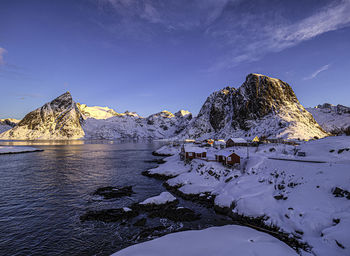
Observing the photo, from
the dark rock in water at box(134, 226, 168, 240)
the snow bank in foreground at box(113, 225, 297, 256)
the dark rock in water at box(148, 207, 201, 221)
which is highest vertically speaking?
the snow bank in foreground at box(113, 225, 297, 256)

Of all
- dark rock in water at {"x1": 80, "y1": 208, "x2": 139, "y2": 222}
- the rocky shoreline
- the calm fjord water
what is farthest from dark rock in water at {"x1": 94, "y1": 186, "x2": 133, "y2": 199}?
the rocky shoreline

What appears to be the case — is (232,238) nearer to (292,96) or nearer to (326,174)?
(326,174)

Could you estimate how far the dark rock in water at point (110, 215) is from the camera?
20.5 metres

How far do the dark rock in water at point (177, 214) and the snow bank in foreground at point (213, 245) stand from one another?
570cm

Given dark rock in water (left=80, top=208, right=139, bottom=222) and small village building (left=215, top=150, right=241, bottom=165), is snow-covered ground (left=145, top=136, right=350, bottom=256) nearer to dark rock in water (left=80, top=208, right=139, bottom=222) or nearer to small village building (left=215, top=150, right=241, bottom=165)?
small village building (left=215, top=150, right=241, bottom=165)

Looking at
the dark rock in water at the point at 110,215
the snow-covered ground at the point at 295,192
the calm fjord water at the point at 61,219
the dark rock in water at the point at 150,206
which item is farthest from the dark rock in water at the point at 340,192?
the dark rock in water at the point at 110,215

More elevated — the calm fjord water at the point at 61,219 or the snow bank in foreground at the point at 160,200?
the snow bank in foreground at the point at 160,200

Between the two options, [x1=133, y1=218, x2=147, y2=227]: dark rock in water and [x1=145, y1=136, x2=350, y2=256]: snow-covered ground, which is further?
[x1=133, y1=218, x2=147, y2=227]: dark rock in water

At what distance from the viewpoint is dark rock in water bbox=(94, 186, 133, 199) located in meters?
28.7

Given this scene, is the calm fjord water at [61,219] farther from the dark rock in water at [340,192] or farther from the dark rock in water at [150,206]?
the dark rock in water at [340,192]

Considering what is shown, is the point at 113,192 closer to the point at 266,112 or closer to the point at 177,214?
the point at 177,214

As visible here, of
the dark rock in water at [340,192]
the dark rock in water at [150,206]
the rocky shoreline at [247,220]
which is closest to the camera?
the rocky shoreline at [247,220]

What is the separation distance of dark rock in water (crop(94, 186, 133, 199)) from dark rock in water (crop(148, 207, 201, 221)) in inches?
359

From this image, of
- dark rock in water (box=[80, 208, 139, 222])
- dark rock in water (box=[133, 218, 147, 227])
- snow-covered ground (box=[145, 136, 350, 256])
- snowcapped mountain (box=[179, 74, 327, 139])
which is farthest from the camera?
snowcapped mountain (box=[179, 74, 327, 139])
